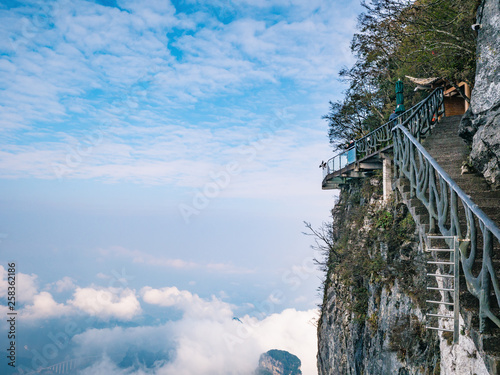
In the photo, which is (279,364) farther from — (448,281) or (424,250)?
(448,281)

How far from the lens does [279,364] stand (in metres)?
158

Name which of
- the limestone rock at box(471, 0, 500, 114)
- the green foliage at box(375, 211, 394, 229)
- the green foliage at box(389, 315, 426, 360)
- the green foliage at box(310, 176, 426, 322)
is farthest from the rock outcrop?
the green foliage at box(375, 211, 394, 229)

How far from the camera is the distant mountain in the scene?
154375 mm

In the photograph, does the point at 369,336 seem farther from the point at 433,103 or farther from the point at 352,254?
the point at 433,103

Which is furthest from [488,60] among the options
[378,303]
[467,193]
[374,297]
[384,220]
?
[374,297]

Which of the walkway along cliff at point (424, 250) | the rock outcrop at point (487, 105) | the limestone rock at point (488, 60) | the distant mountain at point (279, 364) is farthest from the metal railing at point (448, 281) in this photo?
the distant mountain at point (279, 364)

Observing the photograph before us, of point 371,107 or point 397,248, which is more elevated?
point 371,107

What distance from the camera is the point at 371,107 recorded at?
20.7 metres

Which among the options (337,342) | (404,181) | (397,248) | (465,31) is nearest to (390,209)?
(397,248)

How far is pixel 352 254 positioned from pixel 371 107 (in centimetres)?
Result: 1116

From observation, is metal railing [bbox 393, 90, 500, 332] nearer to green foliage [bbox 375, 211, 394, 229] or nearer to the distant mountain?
green foliage [bbox 375, 211, 394, 229]

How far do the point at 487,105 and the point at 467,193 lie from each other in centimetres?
238

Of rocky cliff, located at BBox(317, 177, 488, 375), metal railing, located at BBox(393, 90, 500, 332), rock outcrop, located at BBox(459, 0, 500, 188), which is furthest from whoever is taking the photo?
rocky cliff, located at BBox(317, 177, 488, 375)

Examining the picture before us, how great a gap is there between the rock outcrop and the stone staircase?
0.30 meters
